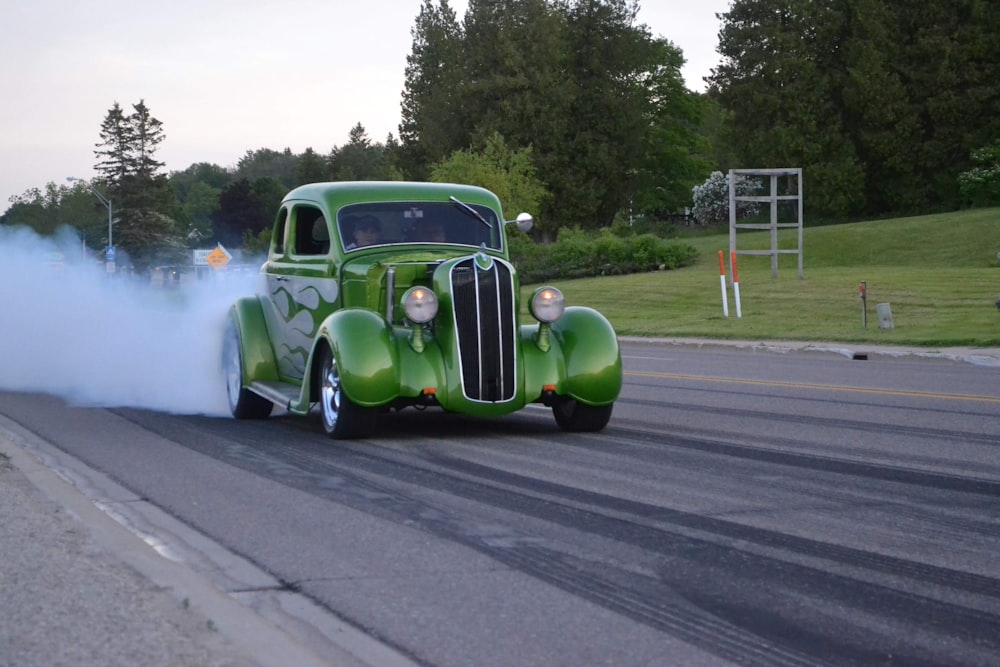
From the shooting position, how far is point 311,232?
12.7m

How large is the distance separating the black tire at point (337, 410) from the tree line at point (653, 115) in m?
28.1

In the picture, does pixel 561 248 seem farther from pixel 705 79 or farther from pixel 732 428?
pixel 732 428

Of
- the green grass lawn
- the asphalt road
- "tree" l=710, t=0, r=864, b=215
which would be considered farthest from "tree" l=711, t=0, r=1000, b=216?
the asphalt road

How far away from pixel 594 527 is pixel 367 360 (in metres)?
3.61

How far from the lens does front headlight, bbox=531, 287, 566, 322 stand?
11.1 metres

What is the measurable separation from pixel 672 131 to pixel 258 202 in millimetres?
49461

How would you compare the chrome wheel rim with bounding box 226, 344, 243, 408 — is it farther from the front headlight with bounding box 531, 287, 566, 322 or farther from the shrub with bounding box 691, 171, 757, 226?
the shrub with bounding box 691, 171, 757, 226

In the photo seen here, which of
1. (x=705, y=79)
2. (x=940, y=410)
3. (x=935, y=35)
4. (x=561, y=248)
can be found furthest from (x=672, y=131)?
(x=940, y=410)

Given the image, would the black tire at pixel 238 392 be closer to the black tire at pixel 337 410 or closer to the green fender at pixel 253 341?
the green fender at pixel 253 341

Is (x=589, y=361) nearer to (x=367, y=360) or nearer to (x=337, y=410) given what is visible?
(x=367, y=360)

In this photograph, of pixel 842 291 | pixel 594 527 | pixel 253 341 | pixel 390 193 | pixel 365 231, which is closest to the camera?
pixel 594 527

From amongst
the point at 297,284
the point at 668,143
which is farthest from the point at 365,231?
the point at 668,143

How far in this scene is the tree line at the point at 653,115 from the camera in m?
61.2

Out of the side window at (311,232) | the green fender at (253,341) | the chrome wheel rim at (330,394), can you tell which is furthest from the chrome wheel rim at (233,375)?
the chrome wheel rim at (330,394)
